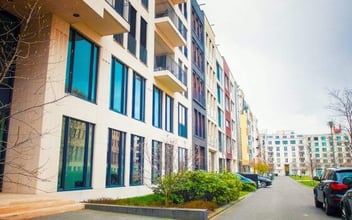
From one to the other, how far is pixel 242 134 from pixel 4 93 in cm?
5508

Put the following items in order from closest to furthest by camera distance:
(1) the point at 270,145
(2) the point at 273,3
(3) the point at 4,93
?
1. (3) the point at 4,93
2. (2) the point at 273,3
3. (1) the point at 270,145

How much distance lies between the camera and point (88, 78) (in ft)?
46.0

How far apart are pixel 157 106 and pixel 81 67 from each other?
8.70m

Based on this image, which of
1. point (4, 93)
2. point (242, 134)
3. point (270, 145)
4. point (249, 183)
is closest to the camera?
point (4, 93)

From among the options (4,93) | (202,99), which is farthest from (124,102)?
(202,99)

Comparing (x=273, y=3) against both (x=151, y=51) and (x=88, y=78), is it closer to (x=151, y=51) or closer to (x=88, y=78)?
(x=151, y=51)

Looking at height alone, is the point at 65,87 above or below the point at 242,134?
below

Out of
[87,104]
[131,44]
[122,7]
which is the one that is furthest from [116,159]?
[122,7]

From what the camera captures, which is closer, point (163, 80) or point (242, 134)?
point (163, 80)

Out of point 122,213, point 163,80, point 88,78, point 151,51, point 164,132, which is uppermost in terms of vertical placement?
point 151,51

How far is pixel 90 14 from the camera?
40.7 ft

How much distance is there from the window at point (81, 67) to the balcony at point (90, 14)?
75 cm

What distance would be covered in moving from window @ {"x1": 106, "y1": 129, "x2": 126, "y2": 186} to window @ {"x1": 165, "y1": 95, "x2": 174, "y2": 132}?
6.79 metres

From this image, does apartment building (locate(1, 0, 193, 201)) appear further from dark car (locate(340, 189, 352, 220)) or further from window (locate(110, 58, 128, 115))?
dark car (locate(340, 189, 352, 220))
